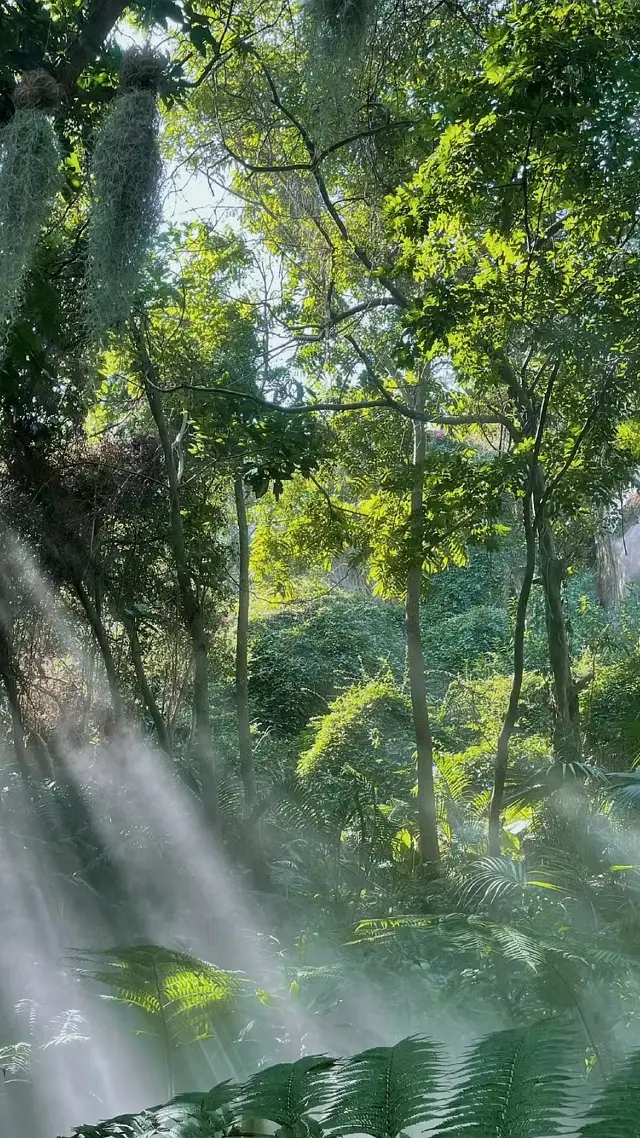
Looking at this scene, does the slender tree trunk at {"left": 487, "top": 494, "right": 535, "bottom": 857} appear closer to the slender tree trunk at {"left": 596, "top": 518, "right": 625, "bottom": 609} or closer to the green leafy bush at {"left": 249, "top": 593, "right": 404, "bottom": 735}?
the green leafy bush at {"left": 249, "top": 593, "right": 404, "bottom": 735}

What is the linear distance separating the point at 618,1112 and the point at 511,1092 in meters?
0.11

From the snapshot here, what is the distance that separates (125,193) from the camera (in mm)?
1722

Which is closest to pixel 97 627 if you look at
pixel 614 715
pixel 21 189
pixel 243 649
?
pixel 243 649

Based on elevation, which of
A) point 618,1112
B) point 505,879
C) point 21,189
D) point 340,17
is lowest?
point 618,1112

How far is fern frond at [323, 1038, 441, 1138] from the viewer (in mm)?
869

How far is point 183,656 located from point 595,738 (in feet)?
6.66

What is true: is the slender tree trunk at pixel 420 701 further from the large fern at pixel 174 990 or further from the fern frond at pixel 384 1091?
the fern frond at pixel 384 1091

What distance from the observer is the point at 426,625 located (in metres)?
7.83

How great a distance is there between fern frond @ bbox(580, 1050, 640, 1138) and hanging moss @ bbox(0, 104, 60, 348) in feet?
4.90

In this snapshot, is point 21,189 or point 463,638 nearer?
point 21,189

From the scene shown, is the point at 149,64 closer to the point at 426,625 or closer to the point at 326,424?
the point at 326,424

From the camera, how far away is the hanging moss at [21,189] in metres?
1.54

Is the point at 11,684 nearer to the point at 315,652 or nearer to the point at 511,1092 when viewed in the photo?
the point at 511,1092

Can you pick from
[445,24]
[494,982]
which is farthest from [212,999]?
[445,24]
